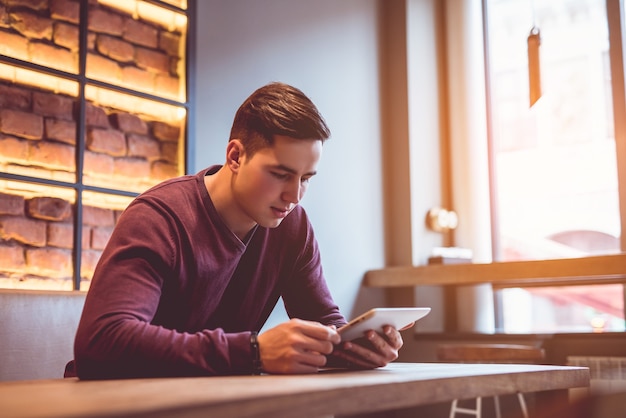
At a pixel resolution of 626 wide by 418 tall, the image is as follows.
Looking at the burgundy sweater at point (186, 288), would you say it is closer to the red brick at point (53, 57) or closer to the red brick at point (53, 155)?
the red brick at point (53, 155)

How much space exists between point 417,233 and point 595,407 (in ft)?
12.8

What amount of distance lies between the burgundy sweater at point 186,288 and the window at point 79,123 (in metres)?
1.20

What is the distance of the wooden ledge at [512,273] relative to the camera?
11.3 feet

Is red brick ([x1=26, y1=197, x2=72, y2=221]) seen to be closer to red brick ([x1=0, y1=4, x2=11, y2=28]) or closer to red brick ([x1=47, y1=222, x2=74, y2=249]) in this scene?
red brick ([x1=47, y1=222, x2=74, y2=249])

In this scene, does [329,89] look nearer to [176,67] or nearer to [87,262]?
[176,67]

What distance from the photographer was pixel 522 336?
3818 mm

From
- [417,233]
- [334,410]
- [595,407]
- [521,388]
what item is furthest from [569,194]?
[595,407]

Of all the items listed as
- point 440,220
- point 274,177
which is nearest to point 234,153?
point 274,177

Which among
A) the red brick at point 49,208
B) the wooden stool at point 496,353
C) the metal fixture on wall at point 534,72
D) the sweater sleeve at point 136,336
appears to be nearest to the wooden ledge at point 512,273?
the wooden stool at point 496,353

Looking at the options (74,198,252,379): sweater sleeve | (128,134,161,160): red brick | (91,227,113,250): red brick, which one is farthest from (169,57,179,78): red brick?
(74,198,252,379): sweater sleeve

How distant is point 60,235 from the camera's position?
291 cm

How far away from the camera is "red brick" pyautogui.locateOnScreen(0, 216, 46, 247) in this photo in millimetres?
2729

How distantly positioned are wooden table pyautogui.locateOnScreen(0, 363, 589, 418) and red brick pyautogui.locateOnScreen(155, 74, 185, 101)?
2.17 metres

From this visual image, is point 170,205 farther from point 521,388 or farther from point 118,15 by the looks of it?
point 118,15
